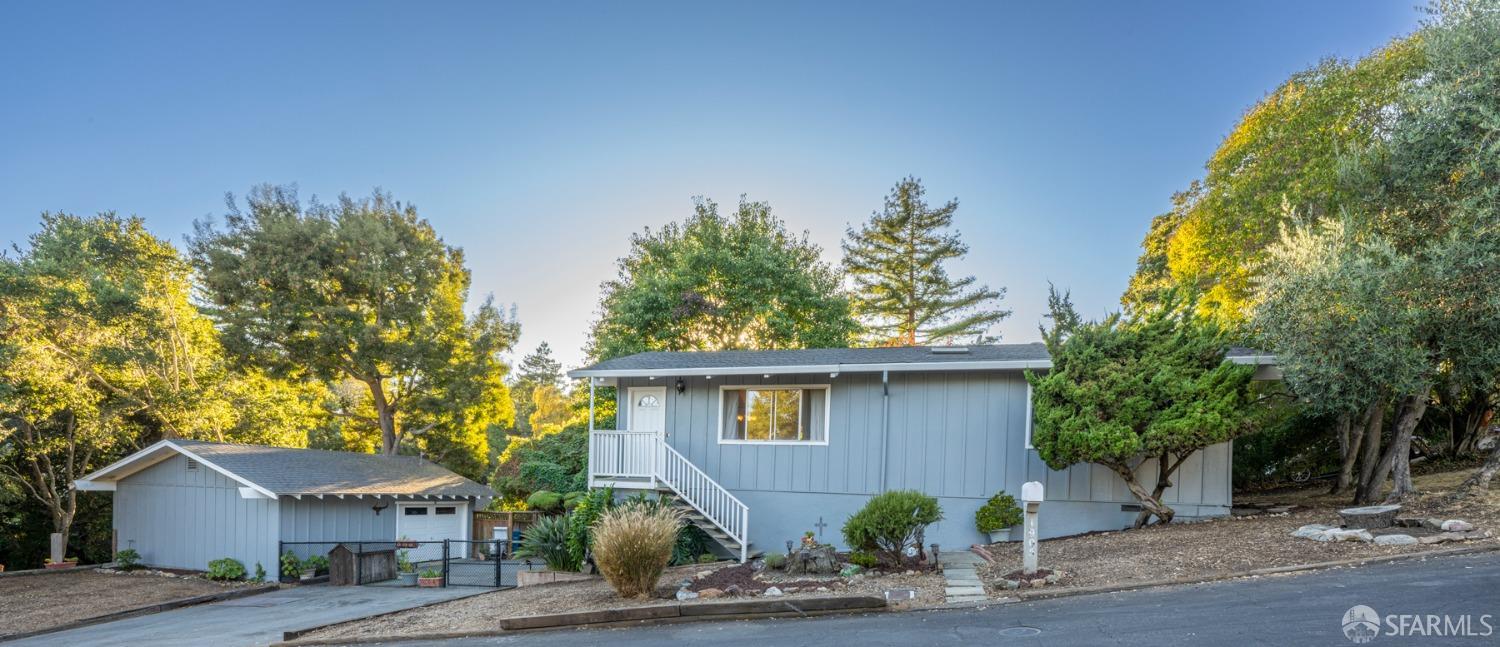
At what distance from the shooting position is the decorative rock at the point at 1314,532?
8273 millimetres

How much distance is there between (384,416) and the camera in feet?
89.5

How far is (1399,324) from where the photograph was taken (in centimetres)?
924

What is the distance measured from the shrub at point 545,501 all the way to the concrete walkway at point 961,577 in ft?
39.0

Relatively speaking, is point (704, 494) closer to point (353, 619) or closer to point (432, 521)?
point (353, 619)

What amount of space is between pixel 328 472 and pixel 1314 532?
58.8ft

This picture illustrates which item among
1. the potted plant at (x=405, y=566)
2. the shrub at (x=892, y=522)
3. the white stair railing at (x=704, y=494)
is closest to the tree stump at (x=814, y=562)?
the shrub at (x=892, y=522)

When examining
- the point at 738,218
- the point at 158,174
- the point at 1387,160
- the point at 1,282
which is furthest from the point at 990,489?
the point at 158,174

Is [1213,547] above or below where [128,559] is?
above

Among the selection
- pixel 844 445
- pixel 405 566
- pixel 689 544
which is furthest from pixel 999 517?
pixel 405 566

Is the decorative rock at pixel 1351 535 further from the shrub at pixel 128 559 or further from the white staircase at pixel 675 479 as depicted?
the shrub at pixel 128 559

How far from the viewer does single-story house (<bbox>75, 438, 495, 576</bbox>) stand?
47.9 feet

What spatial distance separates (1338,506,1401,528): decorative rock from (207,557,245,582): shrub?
17865 mm

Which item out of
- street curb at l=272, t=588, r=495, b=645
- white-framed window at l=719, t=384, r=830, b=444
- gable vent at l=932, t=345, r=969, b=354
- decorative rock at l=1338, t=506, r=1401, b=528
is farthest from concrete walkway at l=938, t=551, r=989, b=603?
street curb at l=272, t=588, r=495, b=645

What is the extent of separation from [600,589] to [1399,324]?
10616mm
